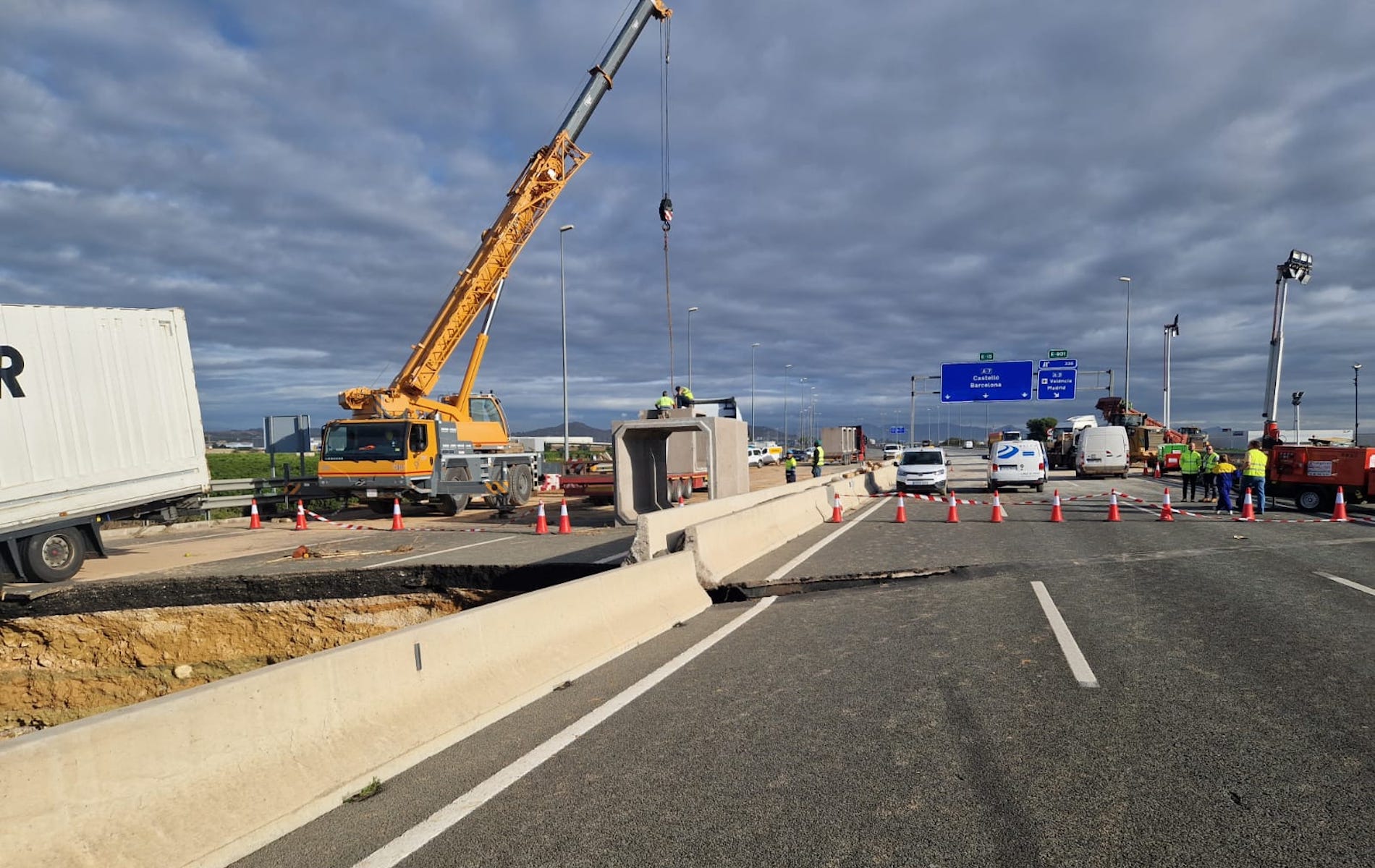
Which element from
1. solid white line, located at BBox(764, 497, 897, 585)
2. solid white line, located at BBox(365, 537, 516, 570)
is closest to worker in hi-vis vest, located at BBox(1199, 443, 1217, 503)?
solid white line, located at BBox(764, 497, 897, 585)

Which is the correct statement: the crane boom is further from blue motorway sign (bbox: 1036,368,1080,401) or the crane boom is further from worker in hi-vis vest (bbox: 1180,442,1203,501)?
blue motorway sign (bbox: 1036,368,1080,401)

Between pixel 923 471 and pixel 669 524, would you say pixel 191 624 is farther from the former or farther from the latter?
pixel 923 471

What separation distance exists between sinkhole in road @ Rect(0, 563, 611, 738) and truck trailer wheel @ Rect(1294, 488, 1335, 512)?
17.4m

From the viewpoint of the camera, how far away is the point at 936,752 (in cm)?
432

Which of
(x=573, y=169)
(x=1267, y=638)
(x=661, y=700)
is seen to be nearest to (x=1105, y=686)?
(x=1267, y=638)

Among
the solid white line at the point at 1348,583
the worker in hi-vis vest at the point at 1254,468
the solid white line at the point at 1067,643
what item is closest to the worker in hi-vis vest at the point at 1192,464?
the worker in hi-vis vest at the point at 1254,468

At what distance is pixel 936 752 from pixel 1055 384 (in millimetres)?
45769

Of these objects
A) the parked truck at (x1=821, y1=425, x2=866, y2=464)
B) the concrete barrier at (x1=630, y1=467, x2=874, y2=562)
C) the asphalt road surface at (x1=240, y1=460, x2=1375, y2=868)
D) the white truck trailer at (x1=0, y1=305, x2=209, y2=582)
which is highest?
the white truck trailer at (x1=0, y1=305, x2=209, y2=582)

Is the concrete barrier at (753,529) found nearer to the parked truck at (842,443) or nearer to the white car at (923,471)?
the white car at (923,471)

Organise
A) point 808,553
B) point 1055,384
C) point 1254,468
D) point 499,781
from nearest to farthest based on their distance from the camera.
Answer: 1. point 499,781
2. point 808,553
3. point 1254,468
4. point 1055,384

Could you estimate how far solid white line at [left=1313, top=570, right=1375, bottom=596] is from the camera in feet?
28.7

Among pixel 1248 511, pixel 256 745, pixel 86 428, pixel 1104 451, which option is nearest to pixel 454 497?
pixel 86 428

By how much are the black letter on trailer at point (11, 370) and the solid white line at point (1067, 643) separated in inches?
518

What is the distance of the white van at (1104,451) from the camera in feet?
117
